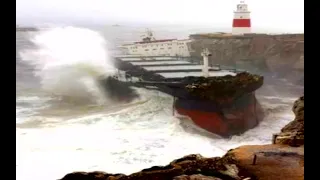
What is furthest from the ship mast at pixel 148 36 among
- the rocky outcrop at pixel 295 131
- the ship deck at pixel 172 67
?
the rocky outcrop at pixel 295 131

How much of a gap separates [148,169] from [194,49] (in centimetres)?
75

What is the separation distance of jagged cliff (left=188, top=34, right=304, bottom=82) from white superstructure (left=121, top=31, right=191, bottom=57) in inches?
2.0

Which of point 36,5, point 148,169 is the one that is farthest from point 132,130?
point 36,5

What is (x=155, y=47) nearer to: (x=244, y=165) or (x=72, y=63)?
(x=72, y=63)

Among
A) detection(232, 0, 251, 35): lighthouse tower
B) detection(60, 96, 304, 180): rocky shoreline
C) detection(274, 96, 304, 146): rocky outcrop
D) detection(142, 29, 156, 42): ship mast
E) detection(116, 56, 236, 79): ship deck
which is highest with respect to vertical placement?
detection(232, 0, 251, 35): lighthouse tower

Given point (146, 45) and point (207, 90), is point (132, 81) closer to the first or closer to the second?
point (146, 45)

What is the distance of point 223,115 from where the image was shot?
107 inches

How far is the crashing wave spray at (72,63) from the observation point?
266 cm

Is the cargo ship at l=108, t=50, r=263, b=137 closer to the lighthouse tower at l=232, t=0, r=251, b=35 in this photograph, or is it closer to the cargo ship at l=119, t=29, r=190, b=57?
the cargo ship at l=119, t=29, r=190, b=57

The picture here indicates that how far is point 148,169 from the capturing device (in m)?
2.56

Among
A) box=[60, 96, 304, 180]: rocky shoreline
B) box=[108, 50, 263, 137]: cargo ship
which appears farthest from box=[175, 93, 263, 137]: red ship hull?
box=[60, 96, 304, 180]: rocky shoreline

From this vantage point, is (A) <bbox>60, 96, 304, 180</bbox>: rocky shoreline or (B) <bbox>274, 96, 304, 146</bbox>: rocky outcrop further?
(B) <bbox>274, 96, 304, 146</bbox>: rocky outcrop

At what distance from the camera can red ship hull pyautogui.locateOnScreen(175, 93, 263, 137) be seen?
2.70 metres

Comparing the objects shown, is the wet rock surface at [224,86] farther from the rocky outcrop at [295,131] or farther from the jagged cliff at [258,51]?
the rocky outcrop at [295,131]
